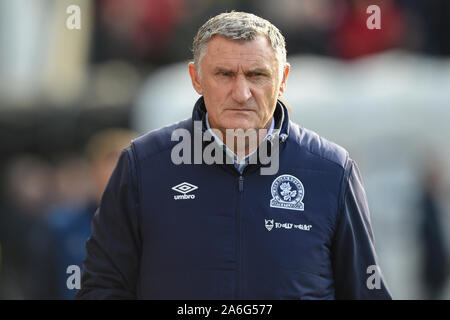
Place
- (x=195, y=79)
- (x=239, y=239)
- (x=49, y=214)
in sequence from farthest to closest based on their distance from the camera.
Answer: (x=49, y=214) < (x=195, y=79) < (x=239, y=239)

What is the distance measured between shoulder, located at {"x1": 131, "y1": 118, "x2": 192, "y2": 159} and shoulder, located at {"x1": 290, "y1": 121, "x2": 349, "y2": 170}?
443 mm

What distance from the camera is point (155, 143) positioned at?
3.79m

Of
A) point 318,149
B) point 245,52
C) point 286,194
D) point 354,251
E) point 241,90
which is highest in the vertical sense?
point 245,52

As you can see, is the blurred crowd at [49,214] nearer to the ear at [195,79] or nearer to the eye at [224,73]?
the ear at [195,79]

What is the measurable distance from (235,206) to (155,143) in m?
0.44

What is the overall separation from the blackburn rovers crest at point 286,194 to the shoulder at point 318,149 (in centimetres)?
16

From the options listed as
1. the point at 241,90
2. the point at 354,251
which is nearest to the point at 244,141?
the point at 241,90

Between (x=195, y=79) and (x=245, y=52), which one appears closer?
(x=245, y=52)

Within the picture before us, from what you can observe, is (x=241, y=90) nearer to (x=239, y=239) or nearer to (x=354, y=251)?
(x=239, y=239)

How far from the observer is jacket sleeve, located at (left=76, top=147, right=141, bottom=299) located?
12.1 feet

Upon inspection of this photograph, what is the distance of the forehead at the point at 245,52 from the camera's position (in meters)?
3.61

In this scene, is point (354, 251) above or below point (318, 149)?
below

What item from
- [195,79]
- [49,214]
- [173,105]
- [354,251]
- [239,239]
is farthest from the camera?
[173,105]

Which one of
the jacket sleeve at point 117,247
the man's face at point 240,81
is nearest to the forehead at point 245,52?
the man's face at point 240,81
